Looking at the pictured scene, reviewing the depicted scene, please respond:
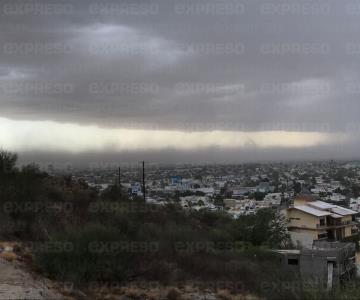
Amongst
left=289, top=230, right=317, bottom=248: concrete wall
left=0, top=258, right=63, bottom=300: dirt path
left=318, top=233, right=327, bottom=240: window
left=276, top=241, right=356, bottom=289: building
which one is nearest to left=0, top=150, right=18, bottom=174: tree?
left=0, top=258, right=63, bottom=300: dirt path

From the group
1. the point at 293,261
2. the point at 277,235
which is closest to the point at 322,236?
the point at 277,235

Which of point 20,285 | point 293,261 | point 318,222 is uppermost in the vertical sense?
point 20,285

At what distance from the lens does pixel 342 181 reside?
9275cm

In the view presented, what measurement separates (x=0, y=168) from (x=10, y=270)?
11.2 meters

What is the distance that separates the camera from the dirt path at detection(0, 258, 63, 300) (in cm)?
1089

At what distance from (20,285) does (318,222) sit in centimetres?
3395

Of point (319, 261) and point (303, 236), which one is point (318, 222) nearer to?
point (303, 236)

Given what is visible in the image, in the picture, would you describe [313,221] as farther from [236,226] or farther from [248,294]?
[248,294]

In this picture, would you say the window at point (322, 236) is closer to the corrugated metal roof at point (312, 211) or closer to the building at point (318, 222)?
the building at point (318, 222)

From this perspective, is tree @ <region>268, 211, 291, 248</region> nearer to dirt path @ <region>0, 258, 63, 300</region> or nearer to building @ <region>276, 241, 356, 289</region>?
building @ <region>276, 241, 356, 289</region>

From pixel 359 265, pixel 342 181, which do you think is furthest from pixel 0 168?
pixel 342 181

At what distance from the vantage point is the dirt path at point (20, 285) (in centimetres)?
1089

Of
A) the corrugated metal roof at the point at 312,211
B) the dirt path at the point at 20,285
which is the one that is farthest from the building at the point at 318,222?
the dirt path at the point at 20,285

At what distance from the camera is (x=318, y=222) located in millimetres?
40969
